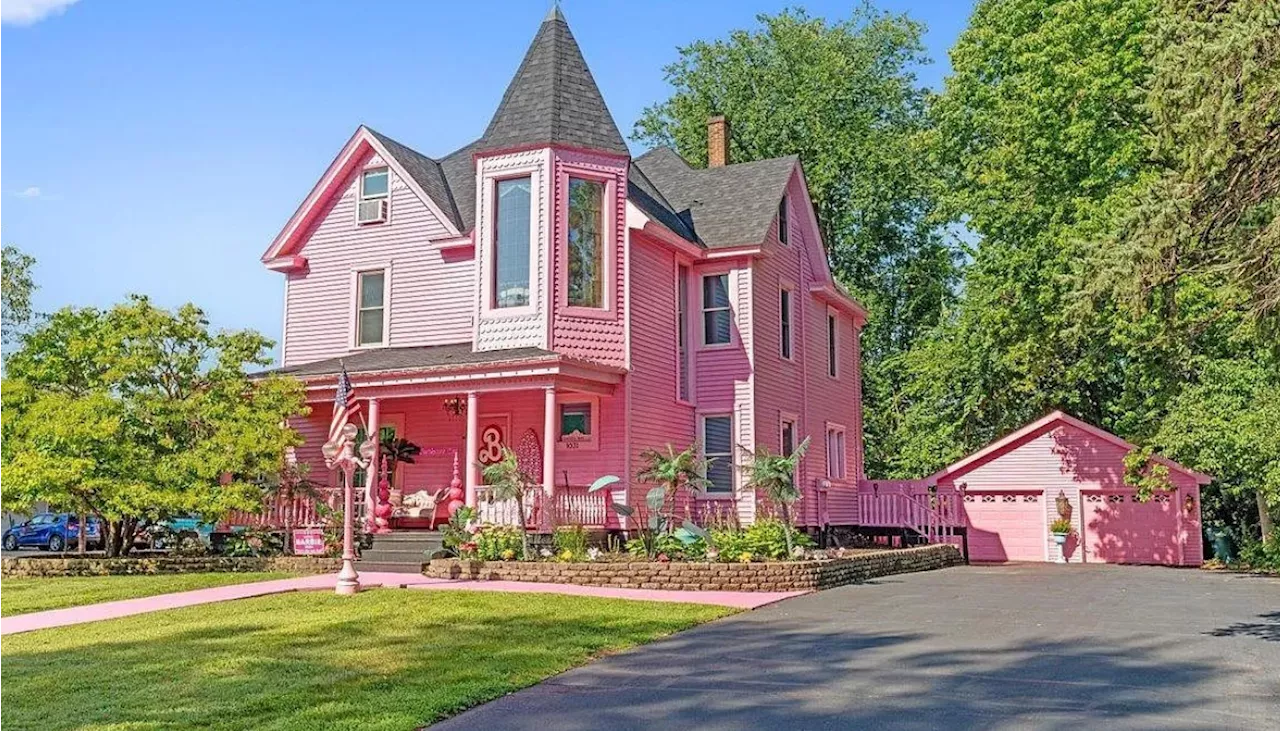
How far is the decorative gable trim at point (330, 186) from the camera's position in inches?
877

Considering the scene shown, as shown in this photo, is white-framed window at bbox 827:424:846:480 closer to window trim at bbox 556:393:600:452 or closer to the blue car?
window trim at bbox 556:393:600:452

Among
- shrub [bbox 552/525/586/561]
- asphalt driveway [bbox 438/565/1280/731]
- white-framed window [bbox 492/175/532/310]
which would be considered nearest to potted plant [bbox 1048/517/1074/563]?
asphalt driveway [bbox 438/565/1280/731]

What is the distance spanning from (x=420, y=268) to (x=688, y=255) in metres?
5.47

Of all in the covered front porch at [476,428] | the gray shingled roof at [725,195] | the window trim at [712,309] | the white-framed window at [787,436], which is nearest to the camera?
the covered front porch at [476,428]

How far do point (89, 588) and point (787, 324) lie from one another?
50.1ft

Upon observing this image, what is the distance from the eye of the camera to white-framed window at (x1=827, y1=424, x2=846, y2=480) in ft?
90.6

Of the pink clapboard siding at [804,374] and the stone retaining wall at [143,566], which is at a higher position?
the pink clapboard siding at [804,374]

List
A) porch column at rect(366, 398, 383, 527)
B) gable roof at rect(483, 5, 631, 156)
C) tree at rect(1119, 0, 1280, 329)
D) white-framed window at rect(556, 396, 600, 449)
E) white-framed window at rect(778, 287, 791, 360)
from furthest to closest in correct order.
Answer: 1. white-framed window at rect(778, 287, 791, 360)
2. white-framed window at rect(556, 396, 600, 449)
3. gable roof at rect(483, 5, 631, 156)
4. porch column at rect(366, 398, 383, 527)
5. tree at rect(1119, 0, 1280, 329)

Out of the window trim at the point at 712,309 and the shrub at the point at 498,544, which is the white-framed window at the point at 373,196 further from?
the shrub at the point at 498,544

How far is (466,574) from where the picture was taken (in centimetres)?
1650

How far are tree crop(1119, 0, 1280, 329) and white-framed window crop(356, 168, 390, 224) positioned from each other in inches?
596

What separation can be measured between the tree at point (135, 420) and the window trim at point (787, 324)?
10.5 m

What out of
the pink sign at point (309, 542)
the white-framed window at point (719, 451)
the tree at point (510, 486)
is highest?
the white-framed window at point (719, 451)

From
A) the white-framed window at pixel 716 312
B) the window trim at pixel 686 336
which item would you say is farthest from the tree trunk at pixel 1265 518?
the window trim at pixel 686 336
